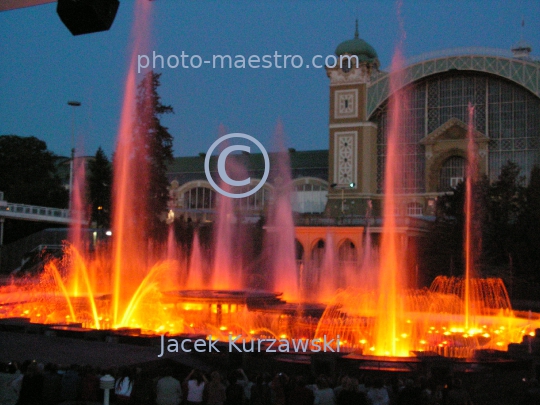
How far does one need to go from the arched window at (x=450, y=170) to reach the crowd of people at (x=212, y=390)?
4170 centimetres

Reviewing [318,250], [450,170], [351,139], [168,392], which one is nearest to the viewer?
[168,392]

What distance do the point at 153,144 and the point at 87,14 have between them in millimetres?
29470

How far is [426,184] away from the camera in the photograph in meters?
49.2

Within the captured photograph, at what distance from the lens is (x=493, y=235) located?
32.2 meters

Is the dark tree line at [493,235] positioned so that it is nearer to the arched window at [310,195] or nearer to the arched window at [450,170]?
the arched window at [450,170]

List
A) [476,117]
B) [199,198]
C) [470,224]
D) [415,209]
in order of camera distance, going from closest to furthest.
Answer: [470,224] < [476,117] < [415,209] < [199,198]

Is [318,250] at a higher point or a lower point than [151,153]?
lower

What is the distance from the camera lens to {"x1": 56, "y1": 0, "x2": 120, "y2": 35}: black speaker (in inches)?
207

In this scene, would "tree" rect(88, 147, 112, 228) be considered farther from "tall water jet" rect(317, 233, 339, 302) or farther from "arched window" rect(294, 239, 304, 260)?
"tall water jet" rect(317, 233, 339, 302)

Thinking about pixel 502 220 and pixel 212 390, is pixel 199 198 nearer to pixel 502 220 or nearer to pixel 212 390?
pixel 502 220

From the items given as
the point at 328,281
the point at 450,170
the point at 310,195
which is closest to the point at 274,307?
the point at 328,281

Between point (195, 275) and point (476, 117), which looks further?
point (476, 117)

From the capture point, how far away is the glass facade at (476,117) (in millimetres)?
46406

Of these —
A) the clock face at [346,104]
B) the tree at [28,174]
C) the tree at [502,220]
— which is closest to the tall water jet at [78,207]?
the tree at [28,174]
